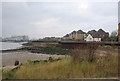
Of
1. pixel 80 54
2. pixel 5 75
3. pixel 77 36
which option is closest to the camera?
pixel 5 75

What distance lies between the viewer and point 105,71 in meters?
6.22

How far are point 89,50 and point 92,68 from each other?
1.38m

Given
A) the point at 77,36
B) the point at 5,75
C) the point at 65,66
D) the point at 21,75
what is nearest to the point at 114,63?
the point at 65,66

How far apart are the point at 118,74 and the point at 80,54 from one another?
2.54m

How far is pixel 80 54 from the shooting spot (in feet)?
26.4

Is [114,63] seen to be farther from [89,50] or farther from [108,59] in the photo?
[89,50]

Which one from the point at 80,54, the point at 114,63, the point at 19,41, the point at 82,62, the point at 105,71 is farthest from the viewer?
the point at 19,41

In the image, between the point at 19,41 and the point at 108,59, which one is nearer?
the point at 108,59

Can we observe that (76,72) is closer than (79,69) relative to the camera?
Yes

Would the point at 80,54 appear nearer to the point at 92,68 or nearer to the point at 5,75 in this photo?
the point at 92,68

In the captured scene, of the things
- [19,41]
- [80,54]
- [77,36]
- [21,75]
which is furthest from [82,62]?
[19,41]

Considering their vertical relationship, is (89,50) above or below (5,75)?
above

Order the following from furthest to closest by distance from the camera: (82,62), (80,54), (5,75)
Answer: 1. (80,54)
2. (82,62)
3. (5,75)

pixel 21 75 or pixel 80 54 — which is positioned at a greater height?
pixel 80 54
